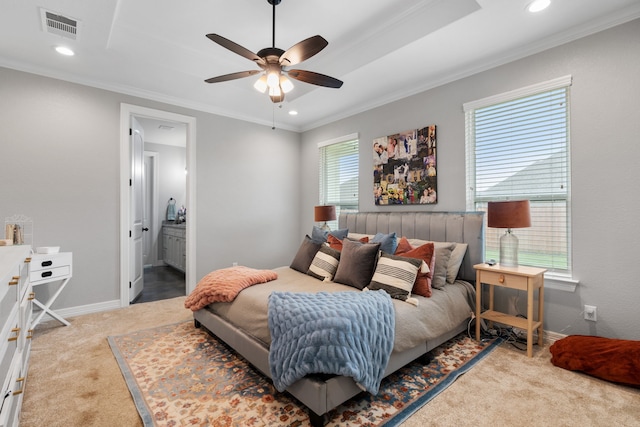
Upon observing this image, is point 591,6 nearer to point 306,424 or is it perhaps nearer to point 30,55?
point 306,424

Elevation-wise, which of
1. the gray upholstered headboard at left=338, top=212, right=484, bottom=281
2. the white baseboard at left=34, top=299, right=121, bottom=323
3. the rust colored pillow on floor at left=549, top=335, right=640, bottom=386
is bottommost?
the white baseboard at left=34, top=299, right=121, bottom=323

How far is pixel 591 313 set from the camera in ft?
7.84

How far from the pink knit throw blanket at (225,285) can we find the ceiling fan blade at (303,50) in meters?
1.83

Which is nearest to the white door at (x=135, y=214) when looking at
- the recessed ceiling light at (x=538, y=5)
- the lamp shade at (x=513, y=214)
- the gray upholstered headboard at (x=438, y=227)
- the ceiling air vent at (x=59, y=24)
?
the ceiling air vent at (x=59, y=24)

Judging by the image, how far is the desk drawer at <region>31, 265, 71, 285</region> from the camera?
268cm

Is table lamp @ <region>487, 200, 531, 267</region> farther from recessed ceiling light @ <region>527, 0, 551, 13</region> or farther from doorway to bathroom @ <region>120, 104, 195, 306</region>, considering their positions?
doorway to bathroom @ <region>120, 104, 195, 306</region>

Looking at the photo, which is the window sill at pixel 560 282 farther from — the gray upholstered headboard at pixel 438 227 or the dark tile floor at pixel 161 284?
the dark tile floor at pixel 161 284

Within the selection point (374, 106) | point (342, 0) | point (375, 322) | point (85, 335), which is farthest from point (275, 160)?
point (375, 322)

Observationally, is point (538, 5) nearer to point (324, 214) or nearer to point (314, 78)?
point (314, 78)


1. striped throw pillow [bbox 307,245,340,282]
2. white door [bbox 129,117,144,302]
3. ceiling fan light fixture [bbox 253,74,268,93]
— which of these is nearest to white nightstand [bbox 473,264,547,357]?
striped throw pillow [bbox 307,245,340,282]

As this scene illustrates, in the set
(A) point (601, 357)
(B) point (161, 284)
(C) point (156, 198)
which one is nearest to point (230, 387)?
(A) point (601, 357)

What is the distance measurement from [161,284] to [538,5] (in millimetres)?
5795

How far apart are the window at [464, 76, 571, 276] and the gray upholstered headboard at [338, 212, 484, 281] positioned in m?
0.27

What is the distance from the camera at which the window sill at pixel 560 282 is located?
2482 mm
